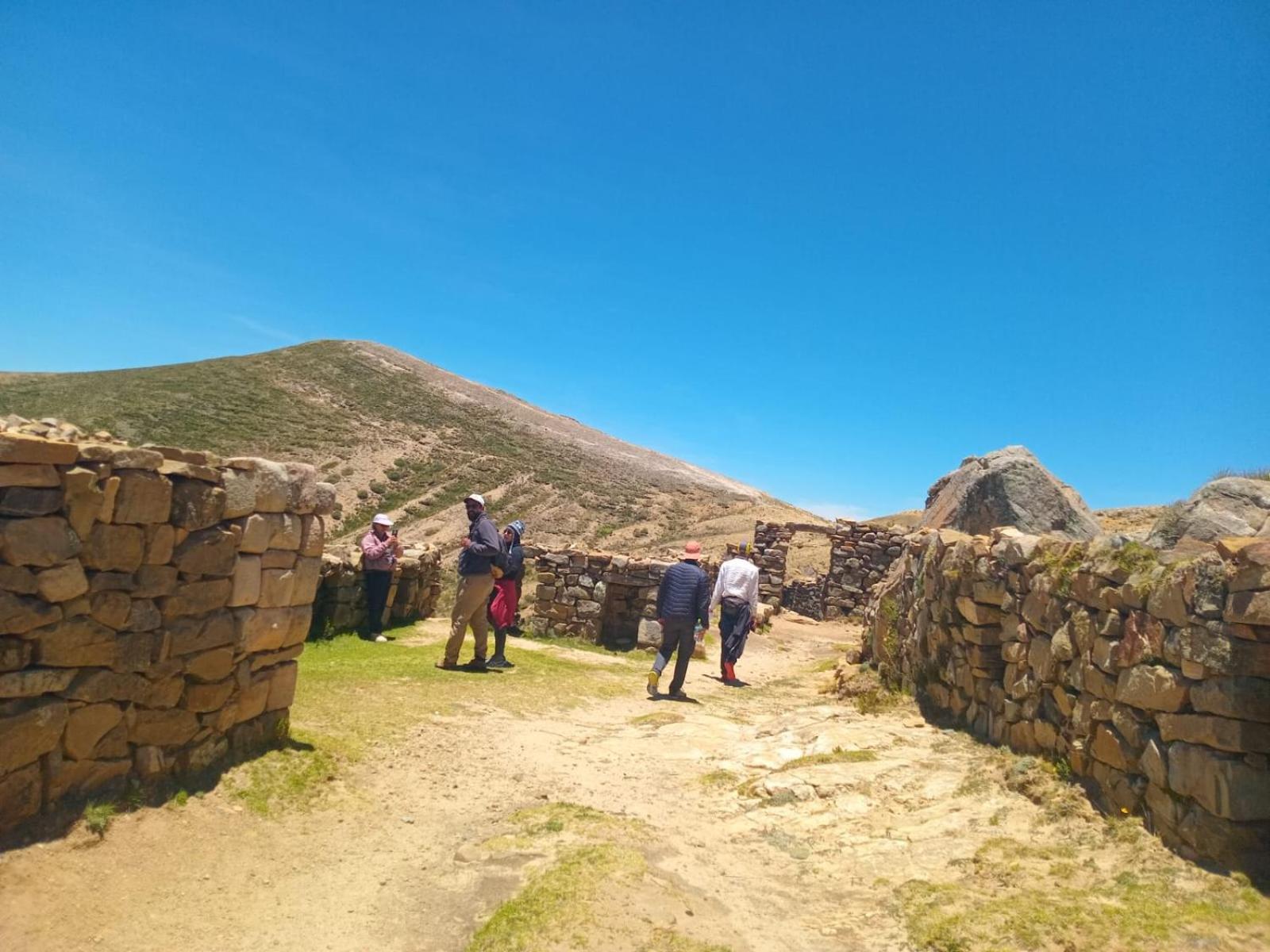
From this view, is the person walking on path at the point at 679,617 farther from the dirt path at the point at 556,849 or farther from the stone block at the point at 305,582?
the stone block at the point at 305,582

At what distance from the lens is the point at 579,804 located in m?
5.89

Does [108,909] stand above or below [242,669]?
below

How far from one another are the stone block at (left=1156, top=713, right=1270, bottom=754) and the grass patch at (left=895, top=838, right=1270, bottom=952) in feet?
2.02

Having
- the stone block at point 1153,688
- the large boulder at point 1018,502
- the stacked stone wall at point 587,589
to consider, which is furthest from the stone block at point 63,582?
the large boulder at point 1018,502

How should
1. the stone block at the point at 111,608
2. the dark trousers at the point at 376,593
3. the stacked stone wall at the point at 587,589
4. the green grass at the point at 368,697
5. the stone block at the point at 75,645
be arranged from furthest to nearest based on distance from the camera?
the stacked stone wall at the point at 587,589 → the dark trousers at the point at 376,593 → the green grass at the point at 368,697 → the stone block at the point at 111,608 → the stone block at the point at 75,645

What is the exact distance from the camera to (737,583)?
11.3m

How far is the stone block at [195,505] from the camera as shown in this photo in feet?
16.6

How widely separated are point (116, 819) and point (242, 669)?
122cm

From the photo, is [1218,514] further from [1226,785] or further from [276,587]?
[276,587]

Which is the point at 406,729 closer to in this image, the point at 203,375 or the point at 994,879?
the point at 994,879

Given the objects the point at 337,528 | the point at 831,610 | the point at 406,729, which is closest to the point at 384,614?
the point at 406,729

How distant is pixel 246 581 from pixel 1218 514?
6660 millimetres

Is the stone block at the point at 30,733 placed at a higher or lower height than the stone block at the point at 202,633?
lower

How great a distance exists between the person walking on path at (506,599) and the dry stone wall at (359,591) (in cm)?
211
